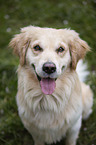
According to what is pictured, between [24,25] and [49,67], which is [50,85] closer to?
[49,67]

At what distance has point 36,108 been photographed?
95.2 inches

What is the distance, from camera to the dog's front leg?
2.57 m

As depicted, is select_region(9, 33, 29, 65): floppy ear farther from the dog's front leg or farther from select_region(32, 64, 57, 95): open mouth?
the dog's front leg

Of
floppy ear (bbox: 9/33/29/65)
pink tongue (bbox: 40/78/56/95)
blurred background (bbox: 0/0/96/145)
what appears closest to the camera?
pink tongue (bbox: 40/78/56/95)

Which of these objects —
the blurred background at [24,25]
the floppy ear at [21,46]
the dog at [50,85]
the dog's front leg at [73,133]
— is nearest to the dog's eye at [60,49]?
the dog at [50,85]

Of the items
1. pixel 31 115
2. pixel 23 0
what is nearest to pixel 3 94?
pixel 31 115

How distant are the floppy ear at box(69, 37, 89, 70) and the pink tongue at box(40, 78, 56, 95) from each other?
0.41 meters

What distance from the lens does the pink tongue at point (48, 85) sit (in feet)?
7.00

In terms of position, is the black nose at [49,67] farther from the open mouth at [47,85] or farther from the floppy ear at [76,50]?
the floppy ear at [76,50]

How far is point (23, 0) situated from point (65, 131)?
4.99m

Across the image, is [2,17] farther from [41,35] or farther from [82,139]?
[82,139]

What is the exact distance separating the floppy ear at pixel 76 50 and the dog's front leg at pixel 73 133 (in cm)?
88

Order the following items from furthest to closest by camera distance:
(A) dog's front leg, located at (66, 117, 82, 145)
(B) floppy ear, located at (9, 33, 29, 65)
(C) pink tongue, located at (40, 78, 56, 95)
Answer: (A) dog's front leg, located at (66, 117, 82, 145) < (B) floppy ear, located at (9, 33, 29, 65) < (C) pink tongue, located at (40, 78, 56, 95)

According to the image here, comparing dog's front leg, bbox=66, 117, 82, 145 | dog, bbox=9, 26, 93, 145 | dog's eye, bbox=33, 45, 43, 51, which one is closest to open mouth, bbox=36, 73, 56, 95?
dog, bbox=9, 26, 93, 145
